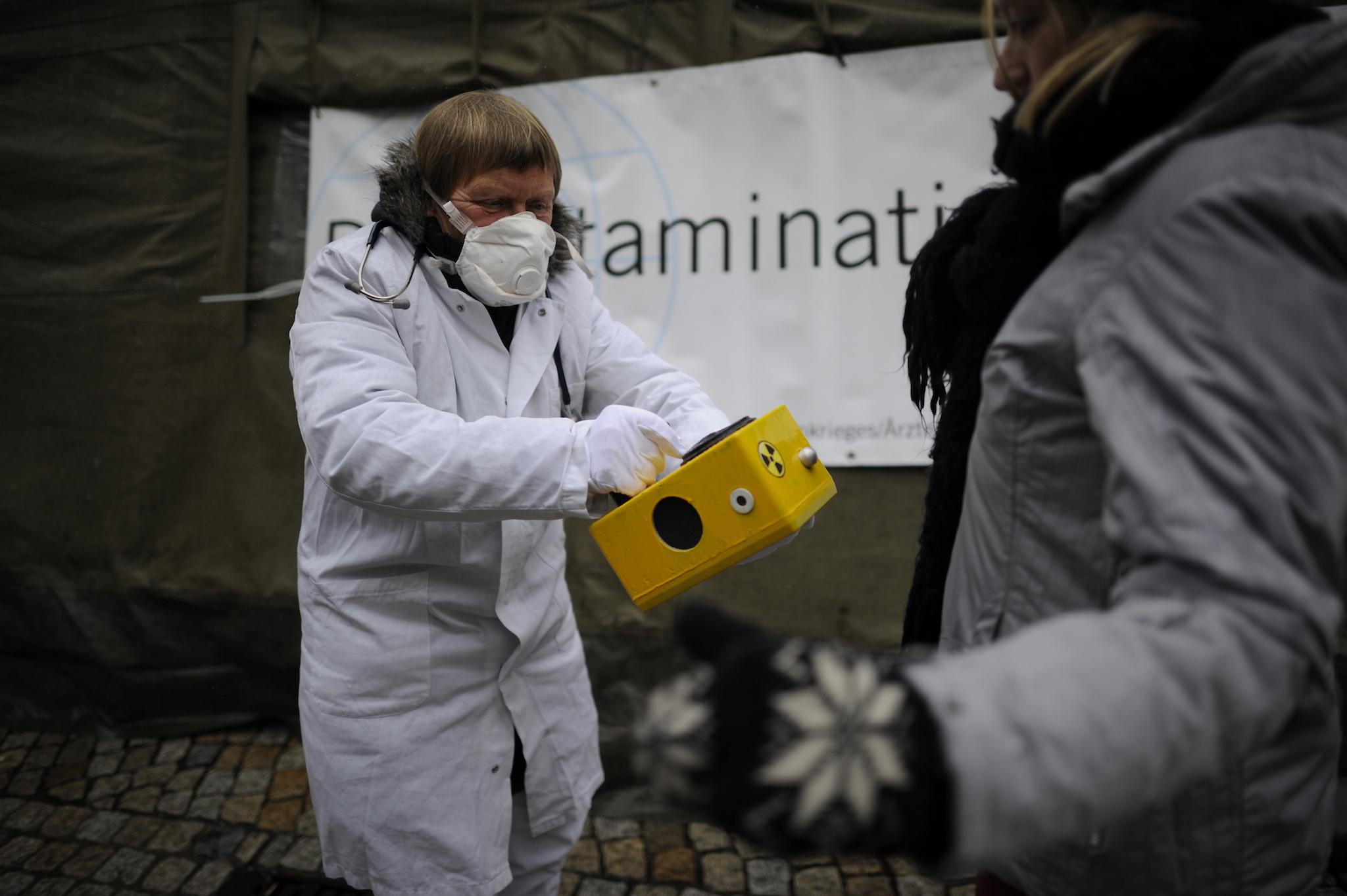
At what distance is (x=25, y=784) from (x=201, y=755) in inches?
26.2

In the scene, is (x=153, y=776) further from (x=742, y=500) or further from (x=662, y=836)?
(x=742, y=500)

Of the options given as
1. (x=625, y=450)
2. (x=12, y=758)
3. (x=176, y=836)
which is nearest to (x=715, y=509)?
(x=625, y=450)

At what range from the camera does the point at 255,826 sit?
342 centimetres

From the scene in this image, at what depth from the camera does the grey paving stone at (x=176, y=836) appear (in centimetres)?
330

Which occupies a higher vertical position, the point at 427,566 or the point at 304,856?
the point at 427,566

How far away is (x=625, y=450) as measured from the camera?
1.71 m

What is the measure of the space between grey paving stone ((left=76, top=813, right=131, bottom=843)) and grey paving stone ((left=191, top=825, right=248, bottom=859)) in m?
0.33

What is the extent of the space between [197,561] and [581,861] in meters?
2.22

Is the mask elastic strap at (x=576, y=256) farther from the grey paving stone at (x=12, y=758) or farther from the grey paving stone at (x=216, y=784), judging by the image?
the grey paving stone at (x=12, y=758)

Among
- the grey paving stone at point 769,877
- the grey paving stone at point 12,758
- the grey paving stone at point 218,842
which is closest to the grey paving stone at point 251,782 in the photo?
the grey paving stone at point 218,842

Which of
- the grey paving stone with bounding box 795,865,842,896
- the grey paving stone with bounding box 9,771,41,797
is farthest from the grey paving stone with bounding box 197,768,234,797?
the grey paving stone with bounding box 795,865,842,896

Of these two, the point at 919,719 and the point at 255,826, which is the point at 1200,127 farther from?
the point at 255,826

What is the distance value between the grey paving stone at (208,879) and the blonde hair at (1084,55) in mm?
3365

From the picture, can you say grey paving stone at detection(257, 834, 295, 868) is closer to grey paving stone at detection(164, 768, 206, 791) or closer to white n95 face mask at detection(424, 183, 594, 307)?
grey paving stone at detection(164, 768, 206, 791)
